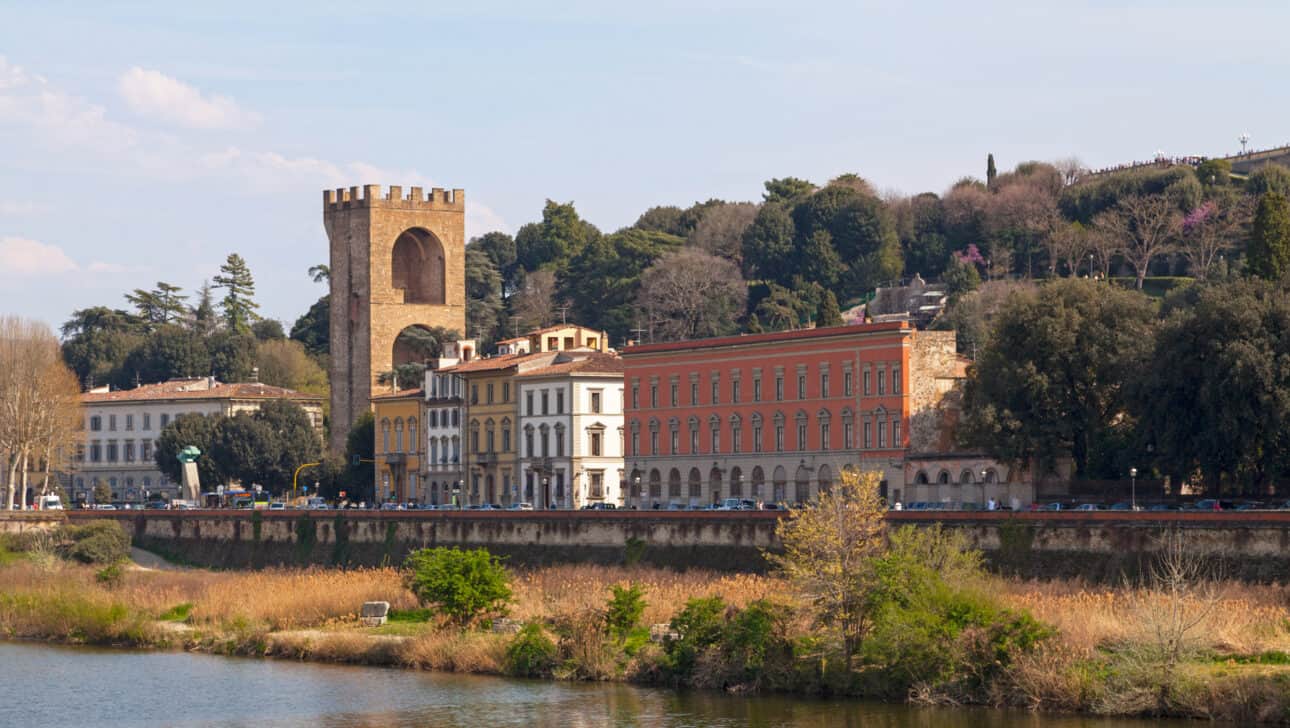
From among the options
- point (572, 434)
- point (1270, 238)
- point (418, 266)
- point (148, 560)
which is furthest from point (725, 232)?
point (1270, 238)

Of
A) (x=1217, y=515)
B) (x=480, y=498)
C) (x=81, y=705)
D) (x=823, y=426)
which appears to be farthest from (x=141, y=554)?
(x=1217, y=515)

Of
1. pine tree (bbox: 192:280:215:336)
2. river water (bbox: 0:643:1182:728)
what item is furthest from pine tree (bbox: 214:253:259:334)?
river water (bbox: 0:643:1182:728)

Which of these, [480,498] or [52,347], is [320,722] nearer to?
[480,498]

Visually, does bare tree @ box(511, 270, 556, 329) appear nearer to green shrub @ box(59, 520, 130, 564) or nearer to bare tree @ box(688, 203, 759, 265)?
bare tree @ box(688, 203, 759, 265)

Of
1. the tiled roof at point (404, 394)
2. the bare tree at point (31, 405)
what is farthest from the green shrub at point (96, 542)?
the tiled roof at point (404, 394)

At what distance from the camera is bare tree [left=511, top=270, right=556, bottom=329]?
13275 cm

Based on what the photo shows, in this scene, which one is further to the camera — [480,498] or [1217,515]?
[480,498]

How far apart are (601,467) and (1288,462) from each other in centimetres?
3738

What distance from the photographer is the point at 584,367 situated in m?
91.5

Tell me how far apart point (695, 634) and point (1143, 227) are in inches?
3026

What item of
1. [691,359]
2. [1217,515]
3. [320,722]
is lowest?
[320,722]

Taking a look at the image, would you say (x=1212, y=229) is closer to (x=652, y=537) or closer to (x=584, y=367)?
(x=584, y=367)

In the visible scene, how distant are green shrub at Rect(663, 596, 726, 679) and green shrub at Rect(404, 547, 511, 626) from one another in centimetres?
698

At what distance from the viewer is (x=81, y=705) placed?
1742 inches
